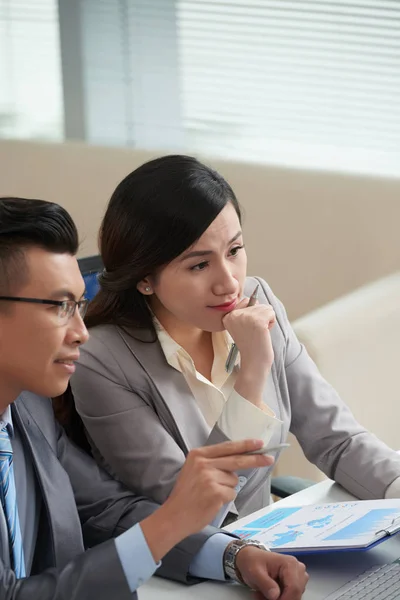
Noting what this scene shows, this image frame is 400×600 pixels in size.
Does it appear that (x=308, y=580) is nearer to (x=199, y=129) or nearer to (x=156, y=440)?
(x=156, y=440)

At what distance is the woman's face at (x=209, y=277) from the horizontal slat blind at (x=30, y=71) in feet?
9.21

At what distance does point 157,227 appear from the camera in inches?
72.9

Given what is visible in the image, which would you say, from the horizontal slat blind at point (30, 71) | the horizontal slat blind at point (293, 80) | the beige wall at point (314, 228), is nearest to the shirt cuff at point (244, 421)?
the beige wall at point (314, 228)

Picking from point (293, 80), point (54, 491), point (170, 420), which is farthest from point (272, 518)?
point (293, 80)

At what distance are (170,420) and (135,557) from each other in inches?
21.2

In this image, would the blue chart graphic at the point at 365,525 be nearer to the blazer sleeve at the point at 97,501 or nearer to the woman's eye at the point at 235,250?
the blazer sleeve at the point at 97,501

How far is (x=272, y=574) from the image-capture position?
1.46m

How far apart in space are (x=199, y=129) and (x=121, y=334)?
2424 millimetres

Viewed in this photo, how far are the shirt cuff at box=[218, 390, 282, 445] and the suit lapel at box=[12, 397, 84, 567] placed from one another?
0.30 m

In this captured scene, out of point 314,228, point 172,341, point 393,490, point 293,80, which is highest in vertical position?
point 293,80

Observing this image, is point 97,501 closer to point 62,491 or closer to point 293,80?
point 62,491

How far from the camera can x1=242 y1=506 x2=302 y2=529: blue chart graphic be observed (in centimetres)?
168

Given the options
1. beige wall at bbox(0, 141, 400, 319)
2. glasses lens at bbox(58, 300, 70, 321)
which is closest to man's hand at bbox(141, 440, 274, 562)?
glasses lens at bbox(58, 300, 70, 321)

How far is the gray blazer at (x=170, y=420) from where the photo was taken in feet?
5.88
